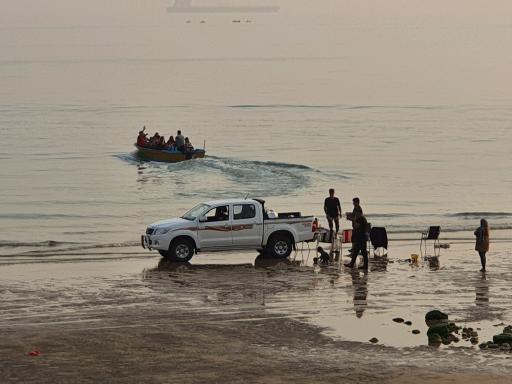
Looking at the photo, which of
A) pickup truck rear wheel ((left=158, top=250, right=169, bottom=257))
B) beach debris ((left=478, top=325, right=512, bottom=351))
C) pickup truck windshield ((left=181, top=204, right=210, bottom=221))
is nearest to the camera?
beach debris ((left=478, top=325, right=512, bottom=351))

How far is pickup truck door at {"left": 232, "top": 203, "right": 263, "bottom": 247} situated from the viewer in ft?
94.3

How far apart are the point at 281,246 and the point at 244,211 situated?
1337 millimetres

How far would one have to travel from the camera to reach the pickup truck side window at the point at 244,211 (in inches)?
1134

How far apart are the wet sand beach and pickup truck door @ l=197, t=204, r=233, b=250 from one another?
0.48m

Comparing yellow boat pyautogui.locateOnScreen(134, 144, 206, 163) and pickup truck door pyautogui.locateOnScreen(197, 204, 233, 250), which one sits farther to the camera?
yellow boat pyautogui.locateOnScreen(134, 144, 206, 163)

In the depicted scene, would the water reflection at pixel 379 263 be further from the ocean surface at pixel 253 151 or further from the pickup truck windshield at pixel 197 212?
the ocean surface at pixel 253 151

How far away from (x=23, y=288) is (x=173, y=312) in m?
4.61

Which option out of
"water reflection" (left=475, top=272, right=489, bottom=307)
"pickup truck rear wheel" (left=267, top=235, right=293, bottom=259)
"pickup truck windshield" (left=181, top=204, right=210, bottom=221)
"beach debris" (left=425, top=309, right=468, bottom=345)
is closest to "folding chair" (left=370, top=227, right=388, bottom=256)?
"pickup truck rear wheel" (left=267, top=235, right=293, bottom=259)

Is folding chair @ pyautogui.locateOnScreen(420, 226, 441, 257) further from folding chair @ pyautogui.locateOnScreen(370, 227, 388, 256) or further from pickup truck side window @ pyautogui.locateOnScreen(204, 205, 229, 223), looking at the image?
pickup truck side window @ pyautogui.locateOnScreen(204, 205, 229, 223)

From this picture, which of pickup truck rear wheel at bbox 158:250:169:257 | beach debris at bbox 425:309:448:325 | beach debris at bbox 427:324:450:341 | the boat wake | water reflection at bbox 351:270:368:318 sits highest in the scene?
the boat wake

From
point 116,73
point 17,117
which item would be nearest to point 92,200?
point 17,117

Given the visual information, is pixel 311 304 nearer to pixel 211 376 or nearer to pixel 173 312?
pixel 173 312

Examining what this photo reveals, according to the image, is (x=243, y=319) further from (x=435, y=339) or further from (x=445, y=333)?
(x=445, y=333)

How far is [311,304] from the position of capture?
22609 mm
